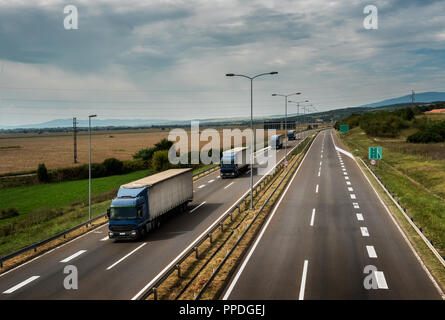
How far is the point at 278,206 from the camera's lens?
29.8 metres

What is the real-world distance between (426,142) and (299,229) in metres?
85.6

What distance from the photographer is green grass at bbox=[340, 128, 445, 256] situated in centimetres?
2247

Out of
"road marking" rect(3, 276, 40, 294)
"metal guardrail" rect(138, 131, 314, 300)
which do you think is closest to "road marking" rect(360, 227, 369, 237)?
"metal guardrail" rect(138, 131, 314, 300)

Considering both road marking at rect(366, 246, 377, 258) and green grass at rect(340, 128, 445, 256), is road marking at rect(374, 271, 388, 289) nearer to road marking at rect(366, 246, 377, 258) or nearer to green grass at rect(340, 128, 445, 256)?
road marking at rect(366, 246, 377, 258)

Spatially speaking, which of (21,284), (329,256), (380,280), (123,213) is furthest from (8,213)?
(380,280)

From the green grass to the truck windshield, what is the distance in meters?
17.8

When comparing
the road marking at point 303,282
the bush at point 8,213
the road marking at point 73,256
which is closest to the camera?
the road marking at point 303,282

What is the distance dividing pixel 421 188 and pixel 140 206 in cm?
3478

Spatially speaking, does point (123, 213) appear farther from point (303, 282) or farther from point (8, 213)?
point (8, 213)

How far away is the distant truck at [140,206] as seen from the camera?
2248 centimetres

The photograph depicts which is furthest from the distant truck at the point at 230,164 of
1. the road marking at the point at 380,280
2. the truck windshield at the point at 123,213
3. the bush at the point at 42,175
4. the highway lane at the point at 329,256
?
the bush at the point at 42,175

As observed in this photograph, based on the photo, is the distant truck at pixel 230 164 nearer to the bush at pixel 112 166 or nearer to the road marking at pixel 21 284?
the road marking at pixel 21 284

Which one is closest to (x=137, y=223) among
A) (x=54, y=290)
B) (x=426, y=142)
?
(x=54, y=290)

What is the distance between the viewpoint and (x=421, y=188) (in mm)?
41688
